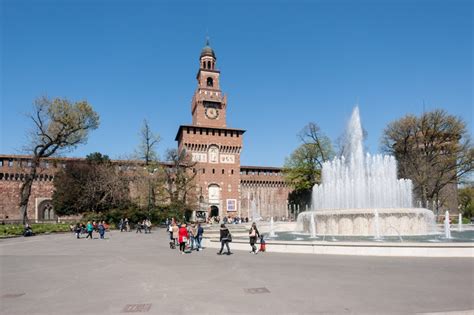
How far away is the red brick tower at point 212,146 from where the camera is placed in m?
A: 57.0

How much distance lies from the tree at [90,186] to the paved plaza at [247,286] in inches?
1219

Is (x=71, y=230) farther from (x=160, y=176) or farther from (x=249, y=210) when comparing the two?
(x=249, y=210)

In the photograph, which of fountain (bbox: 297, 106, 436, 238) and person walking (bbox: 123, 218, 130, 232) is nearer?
fountain (bbox: 297, 106, 436, 238)

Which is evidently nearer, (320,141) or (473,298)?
(473,298)

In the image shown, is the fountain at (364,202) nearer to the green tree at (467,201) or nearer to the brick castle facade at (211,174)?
the brick castle facade at (211,174)

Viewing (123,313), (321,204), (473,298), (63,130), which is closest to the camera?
(123,313)

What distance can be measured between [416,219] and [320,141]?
35173mm

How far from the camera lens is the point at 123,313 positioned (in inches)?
231

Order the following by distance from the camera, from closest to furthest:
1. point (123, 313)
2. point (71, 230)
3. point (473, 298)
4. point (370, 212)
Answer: point (123, 313) → point (473, 298) → point (370, 212) → point (71, 230)

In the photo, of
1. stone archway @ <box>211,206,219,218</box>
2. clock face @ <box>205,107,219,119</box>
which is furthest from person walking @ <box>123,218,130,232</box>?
clock face @ <box>205,107,219,119</box>

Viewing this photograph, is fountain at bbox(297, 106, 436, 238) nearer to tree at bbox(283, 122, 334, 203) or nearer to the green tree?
tree at bbox(283, 122, 334, 203)

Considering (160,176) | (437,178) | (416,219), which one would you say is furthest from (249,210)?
(416,219)

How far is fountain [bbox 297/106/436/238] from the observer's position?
1773 cm

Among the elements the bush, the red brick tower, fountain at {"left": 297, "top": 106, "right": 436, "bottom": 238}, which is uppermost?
the red brick tower
